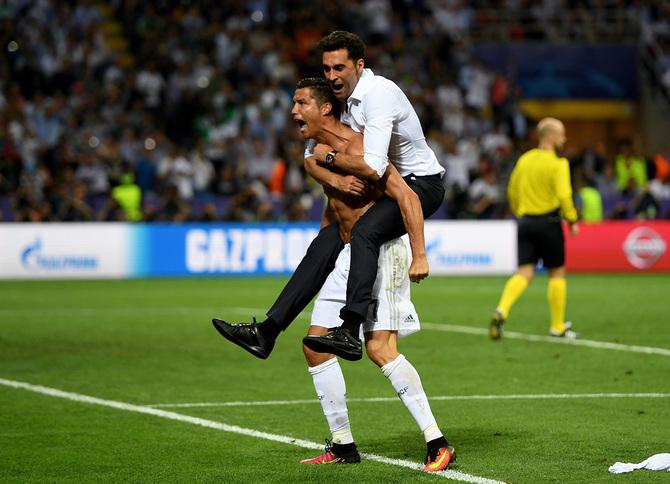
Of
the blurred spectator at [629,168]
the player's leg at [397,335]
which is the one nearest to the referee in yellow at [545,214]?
the player's leg at [397,335]

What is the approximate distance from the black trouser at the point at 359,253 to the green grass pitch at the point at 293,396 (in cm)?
90

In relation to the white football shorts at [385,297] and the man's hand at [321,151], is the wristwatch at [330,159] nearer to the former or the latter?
the man's hand at [321,151]

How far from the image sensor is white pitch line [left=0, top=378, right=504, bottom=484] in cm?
686

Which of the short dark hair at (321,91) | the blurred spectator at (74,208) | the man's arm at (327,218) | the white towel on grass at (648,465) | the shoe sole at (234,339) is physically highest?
the short dark hair at (321,91)

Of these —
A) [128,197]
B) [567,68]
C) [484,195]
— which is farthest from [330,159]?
[567,68]

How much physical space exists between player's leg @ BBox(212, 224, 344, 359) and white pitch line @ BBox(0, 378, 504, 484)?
0.83 m

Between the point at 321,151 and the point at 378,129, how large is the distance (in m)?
0.49

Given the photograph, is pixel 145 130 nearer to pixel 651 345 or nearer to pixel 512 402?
pixel 651 345

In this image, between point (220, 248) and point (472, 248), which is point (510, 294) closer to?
point (472, 248)

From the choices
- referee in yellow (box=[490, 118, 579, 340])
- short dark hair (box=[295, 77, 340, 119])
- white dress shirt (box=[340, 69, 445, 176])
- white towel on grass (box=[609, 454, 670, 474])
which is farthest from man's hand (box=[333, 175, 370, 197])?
referee in yellow (box=[490, 118, 579, 340])

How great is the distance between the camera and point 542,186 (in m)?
14.5

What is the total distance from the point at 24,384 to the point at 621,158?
2124 centimetres

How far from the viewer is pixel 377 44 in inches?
1270

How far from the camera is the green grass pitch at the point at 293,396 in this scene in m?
7.27
